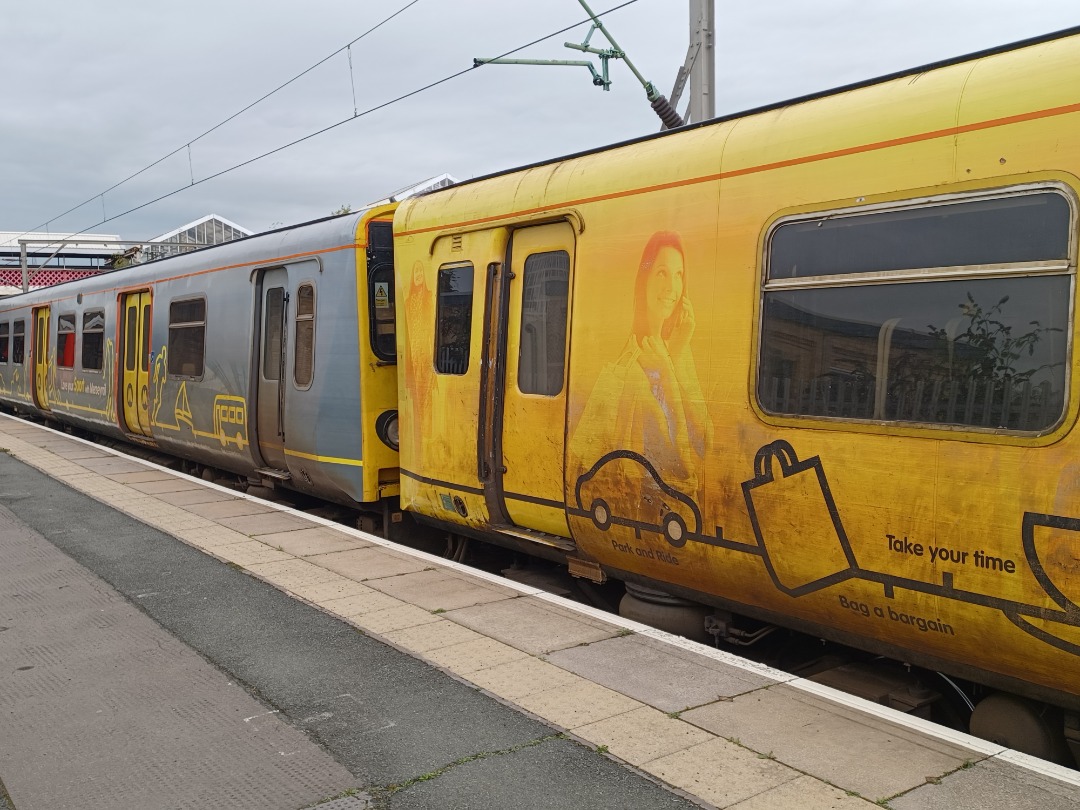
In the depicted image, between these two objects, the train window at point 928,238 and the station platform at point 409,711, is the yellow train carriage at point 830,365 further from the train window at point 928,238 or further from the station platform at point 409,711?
the station platform at point 409,711

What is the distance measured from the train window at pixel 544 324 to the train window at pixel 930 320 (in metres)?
1.68

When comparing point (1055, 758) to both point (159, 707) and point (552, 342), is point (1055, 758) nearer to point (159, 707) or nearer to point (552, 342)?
point (552, 342)

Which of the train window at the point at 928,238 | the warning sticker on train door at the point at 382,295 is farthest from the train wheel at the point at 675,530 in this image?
the warning sticker on train door at the point at 382,295

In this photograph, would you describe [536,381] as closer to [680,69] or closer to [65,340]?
[680,69]

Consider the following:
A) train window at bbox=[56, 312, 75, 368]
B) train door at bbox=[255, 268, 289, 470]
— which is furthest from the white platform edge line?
train window at bbox=[56, 312, 75, 368]

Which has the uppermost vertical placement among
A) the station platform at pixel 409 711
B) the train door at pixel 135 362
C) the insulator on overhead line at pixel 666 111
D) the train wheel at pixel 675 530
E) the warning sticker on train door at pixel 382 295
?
the insulator on overhead line at pixel 666 111

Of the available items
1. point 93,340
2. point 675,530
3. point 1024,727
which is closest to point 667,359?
point 675,530

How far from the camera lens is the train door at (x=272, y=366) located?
941 cm

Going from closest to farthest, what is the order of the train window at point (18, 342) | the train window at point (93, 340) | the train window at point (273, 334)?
the train window at point (273, 334) < the train window at point (93, 340) < the train window at point (18, 342)

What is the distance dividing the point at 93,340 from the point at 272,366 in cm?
821

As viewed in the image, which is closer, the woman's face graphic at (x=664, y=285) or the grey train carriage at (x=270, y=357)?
the woman's face graphic at (x=664, y=285)

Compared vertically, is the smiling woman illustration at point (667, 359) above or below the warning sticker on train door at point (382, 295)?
below

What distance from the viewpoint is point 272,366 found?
9.73 meters

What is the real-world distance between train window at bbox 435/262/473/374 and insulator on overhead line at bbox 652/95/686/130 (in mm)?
6239
